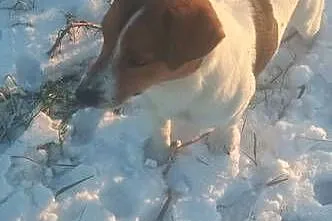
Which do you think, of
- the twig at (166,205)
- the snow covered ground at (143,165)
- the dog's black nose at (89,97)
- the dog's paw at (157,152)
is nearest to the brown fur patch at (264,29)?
the snow covered ground at (143,165)

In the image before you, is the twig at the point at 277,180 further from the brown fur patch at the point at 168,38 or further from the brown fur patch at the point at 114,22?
the brown fur patch at the point at 114,22

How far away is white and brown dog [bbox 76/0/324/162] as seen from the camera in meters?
3.18

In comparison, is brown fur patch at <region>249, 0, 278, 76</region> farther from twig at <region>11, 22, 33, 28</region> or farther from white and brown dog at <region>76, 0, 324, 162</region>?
twig at <region>11, 22, 33, 28</region>

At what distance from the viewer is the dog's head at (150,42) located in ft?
10.4

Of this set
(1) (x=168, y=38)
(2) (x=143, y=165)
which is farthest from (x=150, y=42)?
(2) (x=143, y=165)

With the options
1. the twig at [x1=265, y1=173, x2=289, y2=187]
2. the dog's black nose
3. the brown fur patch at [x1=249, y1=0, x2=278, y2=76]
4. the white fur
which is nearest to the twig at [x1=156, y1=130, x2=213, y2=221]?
the white fur

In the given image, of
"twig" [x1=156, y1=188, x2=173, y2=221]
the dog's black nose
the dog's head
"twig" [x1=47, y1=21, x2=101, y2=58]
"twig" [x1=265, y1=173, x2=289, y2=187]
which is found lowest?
"twig" [x1=265, y1=173, x2=289, y2=187]

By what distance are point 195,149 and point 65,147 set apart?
28.6 inches

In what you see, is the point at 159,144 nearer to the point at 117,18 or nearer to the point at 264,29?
the point at 264,29

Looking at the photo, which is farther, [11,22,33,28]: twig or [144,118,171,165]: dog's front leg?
[11,22,33,28]: twig

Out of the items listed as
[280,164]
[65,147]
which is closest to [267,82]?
[280,164]

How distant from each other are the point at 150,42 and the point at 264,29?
3.00ft

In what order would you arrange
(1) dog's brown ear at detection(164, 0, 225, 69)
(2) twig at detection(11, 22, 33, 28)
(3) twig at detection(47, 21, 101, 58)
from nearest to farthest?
1. (1) dog's brown ear at detection(164, 0, 225, 69)
2. (3) twig at detection(47, 21, 101, 58)
3. (2) twig at detection(11, 22, 33, 28)

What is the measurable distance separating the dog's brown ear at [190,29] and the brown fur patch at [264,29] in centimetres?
71
